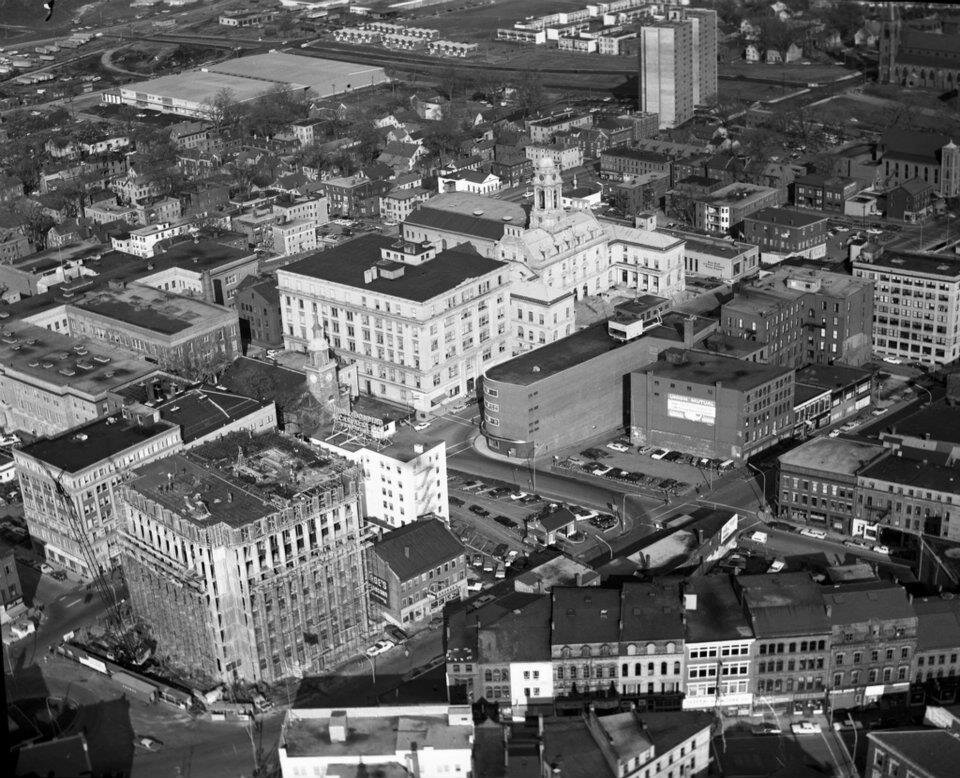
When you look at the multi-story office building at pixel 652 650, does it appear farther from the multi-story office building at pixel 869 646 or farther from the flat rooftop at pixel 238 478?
the flat rooftop at pixel 238 478

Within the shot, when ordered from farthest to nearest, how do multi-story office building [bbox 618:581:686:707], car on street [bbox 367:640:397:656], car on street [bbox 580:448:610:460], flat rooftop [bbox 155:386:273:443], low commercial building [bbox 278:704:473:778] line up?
1. car on street [bbox 580:448:610:460]
2. flat rooftop [bbox 155:386:273:443]
3. car on street [bbox 367:640:397:656]
4. multi-story office building [bbox 618:581:686:707]
5. low commercial building [bbox 278:704:473:778]

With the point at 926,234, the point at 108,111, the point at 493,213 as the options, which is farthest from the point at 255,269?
the point at 108,111

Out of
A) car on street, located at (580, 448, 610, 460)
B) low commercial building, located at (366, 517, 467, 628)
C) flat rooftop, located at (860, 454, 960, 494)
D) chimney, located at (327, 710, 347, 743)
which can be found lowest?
car on street, located at (580, 448, 610, 460)

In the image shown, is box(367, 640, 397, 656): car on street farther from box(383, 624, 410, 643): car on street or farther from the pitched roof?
the pitched roof

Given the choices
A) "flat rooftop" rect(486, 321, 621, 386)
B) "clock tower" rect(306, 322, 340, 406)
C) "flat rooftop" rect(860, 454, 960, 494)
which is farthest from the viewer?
"clock tower" rect(306, 322, 340, 406)

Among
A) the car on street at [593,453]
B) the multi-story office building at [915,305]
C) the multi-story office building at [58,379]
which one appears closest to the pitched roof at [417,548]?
the car on street at [593,453]

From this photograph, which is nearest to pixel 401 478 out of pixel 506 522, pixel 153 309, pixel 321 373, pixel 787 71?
pixel 506 522

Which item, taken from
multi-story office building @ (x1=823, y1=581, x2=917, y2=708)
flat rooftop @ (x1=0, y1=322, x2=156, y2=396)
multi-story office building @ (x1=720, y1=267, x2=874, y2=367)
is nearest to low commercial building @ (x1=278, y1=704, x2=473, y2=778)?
multi-story office building @ (x1=823, y1=581, x2=917, y2=708)
